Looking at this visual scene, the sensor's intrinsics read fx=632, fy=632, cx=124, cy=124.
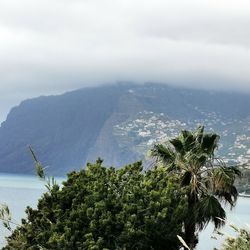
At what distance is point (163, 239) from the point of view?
26516 millimetres

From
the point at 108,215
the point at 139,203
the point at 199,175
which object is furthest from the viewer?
the point at 199,175

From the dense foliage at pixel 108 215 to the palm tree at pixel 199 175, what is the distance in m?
1.35

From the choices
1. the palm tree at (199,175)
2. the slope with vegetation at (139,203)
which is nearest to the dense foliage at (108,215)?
the slope with vegetation at (139,203)

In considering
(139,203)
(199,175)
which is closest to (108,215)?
(139,203)

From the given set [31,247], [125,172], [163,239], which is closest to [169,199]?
[163,239]

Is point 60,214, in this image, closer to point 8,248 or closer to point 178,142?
point 8,248

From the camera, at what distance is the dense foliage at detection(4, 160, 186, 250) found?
2550 cm

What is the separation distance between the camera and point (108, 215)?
25.8 metres

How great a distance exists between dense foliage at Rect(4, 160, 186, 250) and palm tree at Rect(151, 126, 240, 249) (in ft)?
4.44

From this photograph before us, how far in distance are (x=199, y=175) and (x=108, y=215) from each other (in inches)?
268

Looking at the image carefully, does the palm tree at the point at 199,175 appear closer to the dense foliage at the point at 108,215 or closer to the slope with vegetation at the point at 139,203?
the slope with vegetation at the point at 139,203

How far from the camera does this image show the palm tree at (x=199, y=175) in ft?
96.0

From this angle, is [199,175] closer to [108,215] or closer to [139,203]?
[139,203]

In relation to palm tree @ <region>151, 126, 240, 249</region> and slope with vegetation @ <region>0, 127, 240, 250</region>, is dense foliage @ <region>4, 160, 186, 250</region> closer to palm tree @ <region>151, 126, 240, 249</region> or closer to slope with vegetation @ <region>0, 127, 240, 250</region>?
slope with vegetation @ <region>0, 127, 240, 250</region>
